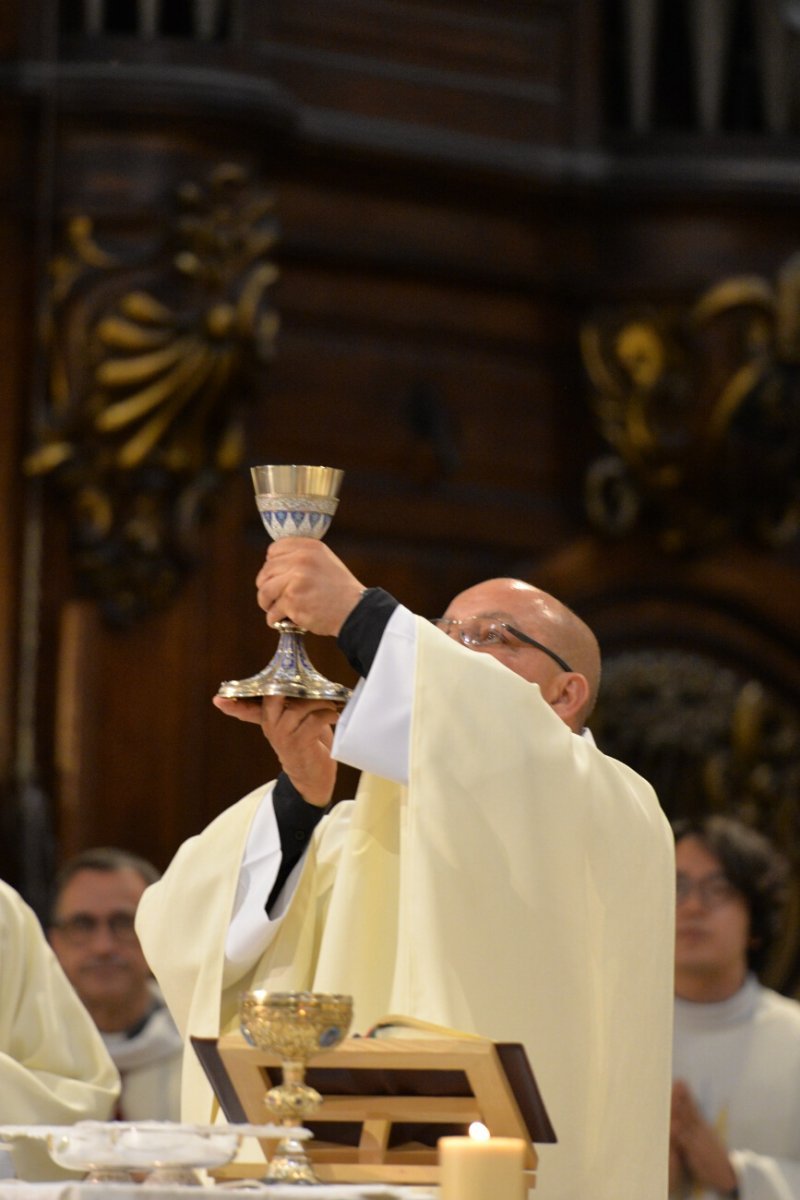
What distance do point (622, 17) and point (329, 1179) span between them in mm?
6035

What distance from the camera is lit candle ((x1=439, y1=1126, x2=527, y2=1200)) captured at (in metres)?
2.79

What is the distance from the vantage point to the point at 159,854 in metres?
7.40

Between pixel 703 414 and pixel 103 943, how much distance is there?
3.00m

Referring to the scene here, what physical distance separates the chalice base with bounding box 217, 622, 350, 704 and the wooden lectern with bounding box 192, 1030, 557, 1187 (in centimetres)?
72

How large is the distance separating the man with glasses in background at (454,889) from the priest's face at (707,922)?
2004 millimetres

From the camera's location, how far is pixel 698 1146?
588cm

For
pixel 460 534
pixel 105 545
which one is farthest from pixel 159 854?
pixel 460 534

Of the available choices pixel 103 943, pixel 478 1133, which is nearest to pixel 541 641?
pixel 478 1133

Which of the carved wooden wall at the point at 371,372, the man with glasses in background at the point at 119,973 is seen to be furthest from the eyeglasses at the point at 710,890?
the carved wooden wall at the point at 371,372

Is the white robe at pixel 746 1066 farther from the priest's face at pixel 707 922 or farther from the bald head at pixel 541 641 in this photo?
the bald head at pixel 541 641

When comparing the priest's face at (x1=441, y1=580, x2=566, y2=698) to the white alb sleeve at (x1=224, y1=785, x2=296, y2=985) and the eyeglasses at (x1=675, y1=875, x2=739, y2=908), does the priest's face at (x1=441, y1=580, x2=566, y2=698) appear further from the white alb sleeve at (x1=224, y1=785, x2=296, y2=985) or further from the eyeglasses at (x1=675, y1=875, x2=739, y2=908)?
the eyeglasses at (x1=675, y1=875, x2=739, y2=908)

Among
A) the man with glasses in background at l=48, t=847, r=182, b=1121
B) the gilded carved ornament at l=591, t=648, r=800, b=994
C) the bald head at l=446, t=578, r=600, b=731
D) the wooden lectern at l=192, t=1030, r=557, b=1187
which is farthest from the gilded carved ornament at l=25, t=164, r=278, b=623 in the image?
the wooden lectern at l=192, t=1030, r=557, b=1187

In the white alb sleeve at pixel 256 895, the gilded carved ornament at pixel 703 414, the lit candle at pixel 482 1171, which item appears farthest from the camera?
the gilded carved ornament at pixel 703 414

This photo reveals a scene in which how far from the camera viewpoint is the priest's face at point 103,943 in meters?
6.44
